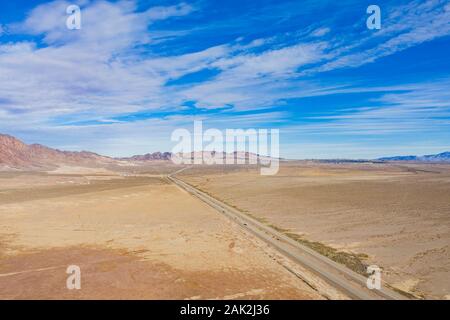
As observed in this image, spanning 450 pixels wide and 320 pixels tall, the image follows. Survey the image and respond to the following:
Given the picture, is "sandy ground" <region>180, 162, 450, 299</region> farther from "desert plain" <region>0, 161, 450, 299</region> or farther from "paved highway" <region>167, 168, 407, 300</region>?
"paved highway" <region>167, 168, 407, 300</region>

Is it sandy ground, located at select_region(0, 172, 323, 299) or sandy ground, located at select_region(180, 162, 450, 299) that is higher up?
sandy ground, located at select_region(180, 162, 450, 299)

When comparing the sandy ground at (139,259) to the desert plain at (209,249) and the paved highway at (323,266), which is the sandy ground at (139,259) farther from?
the paved highway at (323,266)

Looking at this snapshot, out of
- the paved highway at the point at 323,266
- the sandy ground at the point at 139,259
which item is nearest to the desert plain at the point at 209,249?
the sandy ground at the point at 139,259

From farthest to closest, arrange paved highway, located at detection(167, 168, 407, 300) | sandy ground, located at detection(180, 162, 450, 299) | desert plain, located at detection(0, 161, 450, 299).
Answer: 1. sandy ground, located at detection(180, 162, 450, 299)
2. desert plain, located at detection(0, 161, 450, 299)
3. paved highway, located at detection(167, 168, 407, 300)

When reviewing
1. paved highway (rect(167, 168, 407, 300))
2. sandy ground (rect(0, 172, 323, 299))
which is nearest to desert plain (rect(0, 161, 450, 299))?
sandy ground (rect(0, 172, 323, 299))

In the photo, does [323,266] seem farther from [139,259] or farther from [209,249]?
[139,259]
